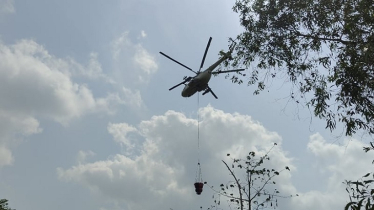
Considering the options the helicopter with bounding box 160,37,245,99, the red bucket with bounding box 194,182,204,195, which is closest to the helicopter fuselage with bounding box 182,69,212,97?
the helicopter with bounding box 160,37,245,99

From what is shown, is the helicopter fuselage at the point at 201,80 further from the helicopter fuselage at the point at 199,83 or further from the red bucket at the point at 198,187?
the red bucket at the point at 198,187

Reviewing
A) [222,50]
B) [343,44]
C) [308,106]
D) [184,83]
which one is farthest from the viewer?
[184,83]

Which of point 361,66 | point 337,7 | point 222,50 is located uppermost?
point 222,50

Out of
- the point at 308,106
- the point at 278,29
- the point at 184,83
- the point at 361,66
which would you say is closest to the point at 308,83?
the point at 308,106

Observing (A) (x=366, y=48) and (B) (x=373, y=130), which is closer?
(A) (x=366, y=48)

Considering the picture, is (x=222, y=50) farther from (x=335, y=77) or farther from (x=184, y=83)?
(x=335, y=77)

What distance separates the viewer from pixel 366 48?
1231cm

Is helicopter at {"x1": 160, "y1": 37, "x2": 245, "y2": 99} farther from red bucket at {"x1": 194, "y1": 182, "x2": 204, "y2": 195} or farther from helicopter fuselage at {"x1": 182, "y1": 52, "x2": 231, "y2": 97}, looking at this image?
red bucket at {"x1": 194, "y1": 182, "x2": 204, "y2": 195}

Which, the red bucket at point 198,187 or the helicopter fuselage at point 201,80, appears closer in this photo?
the red bucket at point 198,187

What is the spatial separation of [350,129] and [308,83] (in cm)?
313

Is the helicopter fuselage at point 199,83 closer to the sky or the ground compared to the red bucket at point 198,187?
closer to the sky

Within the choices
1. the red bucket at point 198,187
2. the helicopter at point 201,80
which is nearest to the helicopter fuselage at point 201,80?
the helicopter at point 201,80

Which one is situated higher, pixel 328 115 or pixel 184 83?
pixel 184 83

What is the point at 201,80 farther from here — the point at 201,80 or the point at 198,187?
the point at 198,187
